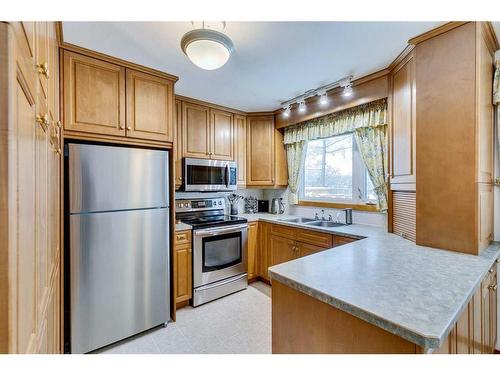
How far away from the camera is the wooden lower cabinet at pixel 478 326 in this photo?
1.02m

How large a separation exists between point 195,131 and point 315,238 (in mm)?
1892

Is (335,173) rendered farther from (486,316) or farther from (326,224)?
(486,316)

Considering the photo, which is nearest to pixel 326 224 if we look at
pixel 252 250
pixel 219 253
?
pixel 252 250

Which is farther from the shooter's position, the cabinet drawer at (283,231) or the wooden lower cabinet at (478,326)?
the cabinet drawer at (283,231)

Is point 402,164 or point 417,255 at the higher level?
point 402,164

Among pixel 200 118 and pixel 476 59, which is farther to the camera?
pixel 200 118

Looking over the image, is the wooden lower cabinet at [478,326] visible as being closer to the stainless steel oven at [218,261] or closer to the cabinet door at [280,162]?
the stainless steel oven at [218,261]

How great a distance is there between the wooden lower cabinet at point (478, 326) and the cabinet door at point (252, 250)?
220cm

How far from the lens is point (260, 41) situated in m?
1.71

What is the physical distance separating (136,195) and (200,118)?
139 cm

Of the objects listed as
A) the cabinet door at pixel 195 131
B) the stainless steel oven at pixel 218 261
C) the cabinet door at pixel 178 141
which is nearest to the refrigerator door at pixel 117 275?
the stainless steel oven at pixel 218 261

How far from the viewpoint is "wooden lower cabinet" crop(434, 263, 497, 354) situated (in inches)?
40.3
